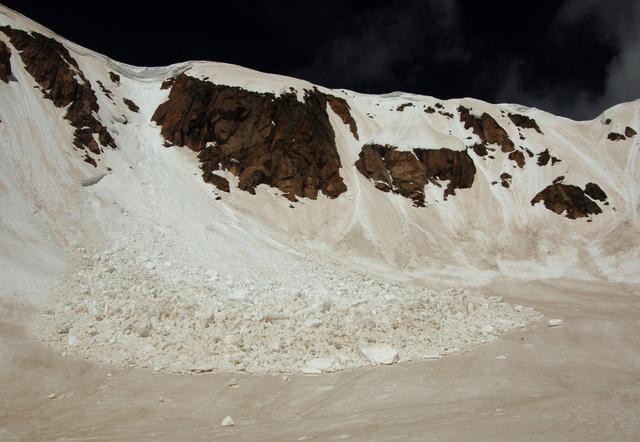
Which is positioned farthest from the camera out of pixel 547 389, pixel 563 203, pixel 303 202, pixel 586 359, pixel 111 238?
pixel 563 203

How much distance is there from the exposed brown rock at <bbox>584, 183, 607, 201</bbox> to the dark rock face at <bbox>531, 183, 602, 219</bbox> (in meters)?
0.84

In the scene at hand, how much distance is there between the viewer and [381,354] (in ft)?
52.4

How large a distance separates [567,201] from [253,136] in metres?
34.1

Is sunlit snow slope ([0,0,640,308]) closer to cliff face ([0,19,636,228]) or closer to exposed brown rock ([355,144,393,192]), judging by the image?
cliff face ([0,19,636,228])

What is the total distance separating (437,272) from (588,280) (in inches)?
512

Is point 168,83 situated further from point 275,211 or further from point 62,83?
point 275,211

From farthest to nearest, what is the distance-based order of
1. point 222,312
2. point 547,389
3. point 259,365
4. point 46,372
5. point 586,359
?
point 222,312 < point 586,359 < point 259,365 < point 46,372 < point 547,389

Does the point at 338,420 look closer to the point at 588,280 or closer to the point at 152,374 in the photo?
the point at 152,374

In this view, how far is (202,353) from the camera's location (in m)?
15.4

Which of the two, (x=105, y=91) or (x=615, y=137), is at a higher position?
(x=105, y=91)

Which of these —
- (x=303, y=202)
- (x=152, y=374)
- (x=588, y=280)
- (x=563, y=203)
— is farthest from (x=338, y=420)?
(x=563, y=203)

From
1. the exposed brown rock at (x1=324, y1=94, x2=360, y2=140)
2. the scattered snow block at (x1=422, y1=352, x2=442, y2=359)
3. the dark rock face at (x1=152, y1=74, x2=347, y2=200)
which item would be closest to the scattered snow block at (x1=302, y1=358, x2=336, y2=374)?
the scattered snow block at (x1=422, y1=352, x2=442, y2=359)

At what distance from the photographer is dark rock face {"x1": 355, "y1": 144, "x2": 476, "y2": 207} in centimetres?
4691

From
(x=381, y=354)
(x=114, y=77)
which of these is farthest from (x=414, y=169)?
(x=381, y=354)
